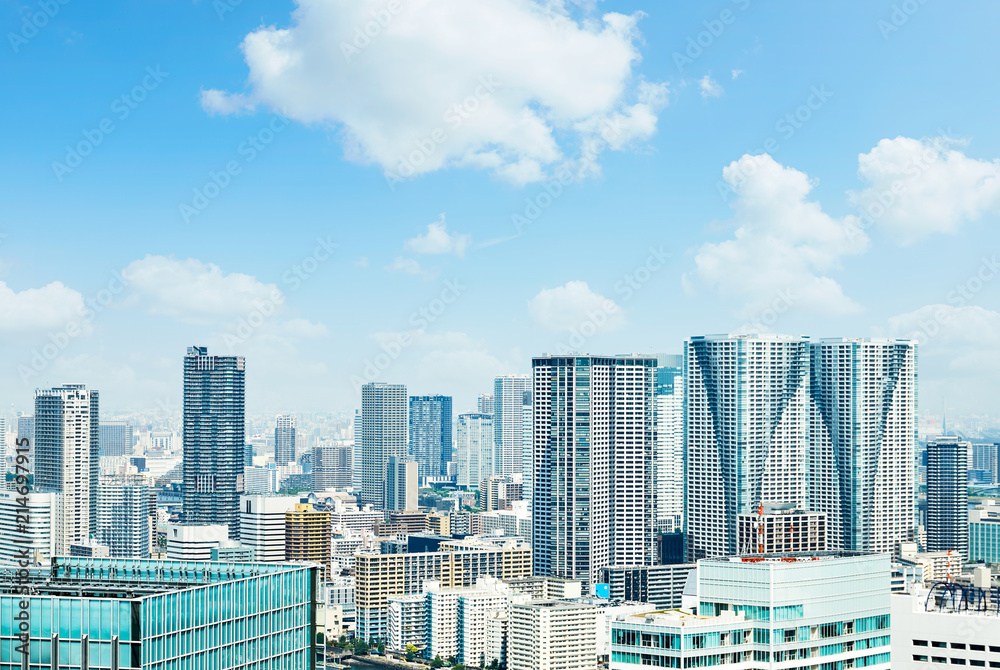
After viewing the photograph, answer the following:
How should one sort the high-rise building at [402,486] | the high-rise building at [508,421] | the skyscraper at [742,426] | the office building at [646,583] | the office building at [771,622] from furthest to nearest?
the high-rise building at [508,421], the high-rise building at [402,486], the skyscraper at [742,426], the office building at [646,583], the office building at [771,622]

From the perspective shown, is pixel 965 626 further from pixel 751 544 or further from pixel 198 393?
pixel 198 393

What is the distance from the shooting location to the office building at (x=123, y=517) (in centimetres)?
6150

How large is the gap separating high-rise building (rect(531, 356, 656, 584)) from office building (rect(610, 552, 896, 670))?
3695 cm

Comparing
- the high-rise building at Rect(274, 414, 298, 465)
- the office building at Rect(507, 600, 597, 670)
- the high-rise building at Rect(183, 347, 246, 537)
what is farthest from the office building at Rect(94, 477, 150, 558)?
the high-rise building at Rect(274, 414, 298, 465)

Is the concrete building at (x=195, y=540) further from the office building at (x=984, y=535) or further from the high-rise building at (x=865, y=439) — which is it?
the office building at (x=984, y=535)

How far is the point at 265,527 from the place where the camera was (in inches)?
2233

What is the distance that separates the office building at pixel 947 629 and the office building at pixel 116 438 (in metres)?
73.7

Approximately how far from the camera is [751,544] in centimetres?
4825

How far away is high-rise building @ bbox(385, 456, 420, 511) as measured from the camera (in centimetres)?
9050

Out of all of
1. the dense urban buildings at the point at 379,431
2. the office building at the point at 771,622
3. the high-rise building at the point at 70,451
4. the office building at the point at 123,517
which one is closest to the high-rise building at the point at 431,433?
the dense urban buildings at the point at 379,431

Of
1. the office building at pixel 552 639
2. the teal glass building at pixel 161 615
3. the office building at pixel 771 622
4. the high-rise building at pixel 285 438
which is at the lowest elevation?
the office building at pixel 552 639

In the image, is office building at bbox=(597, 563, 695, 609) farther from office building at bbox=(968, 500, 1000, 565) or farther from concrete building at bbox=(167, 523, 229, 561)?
concrete building at bbox=(167, 523, 229, 561)

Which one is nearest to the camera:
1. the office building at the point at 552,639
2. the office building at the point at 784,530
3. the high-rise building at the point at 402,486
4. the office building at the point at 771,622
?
the office building at the point at 771,622

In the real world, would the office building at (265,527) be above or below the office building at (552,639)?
above
